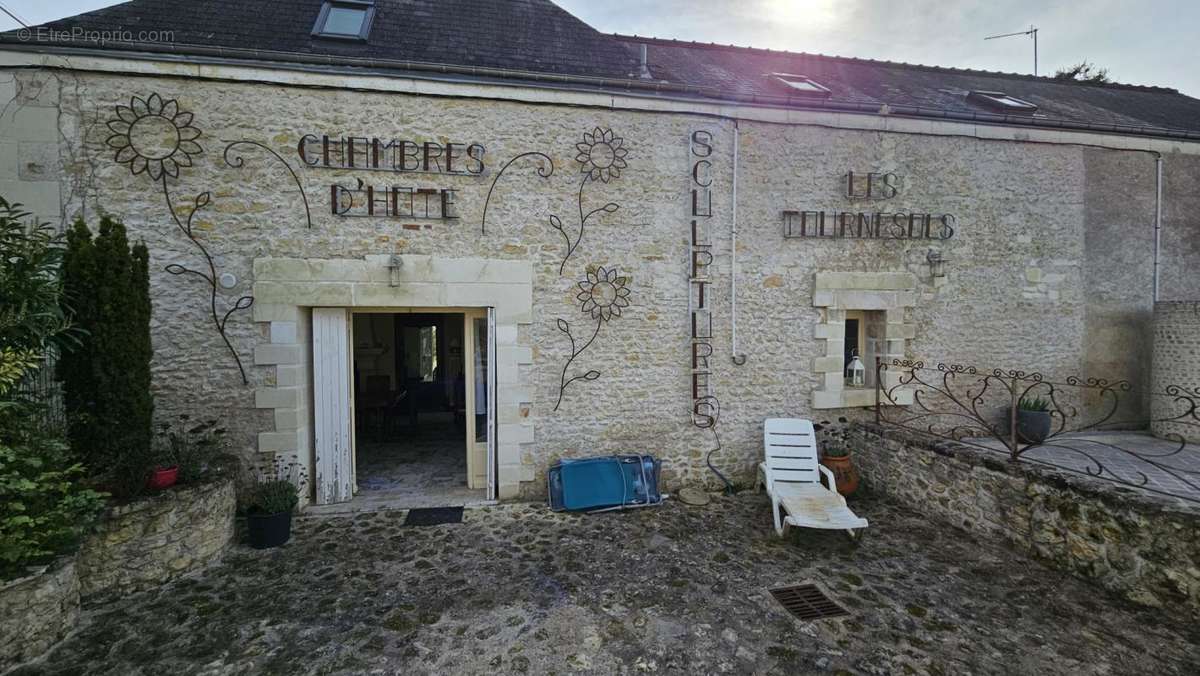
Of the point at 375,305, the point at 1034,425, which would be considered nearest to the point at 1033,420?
the point at 1034,425

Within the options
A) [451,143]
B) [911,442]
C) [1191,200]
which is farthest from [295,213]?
[1191,200]

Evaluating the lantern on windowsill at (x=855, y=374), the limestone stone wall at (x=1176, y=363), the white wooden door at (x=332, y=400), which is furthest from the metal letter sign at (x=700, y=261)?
the limestone stone wall at (x=1176, y=363)

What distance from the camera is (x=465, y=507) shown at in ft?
16.0

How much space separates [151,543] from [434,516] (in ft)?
6.63

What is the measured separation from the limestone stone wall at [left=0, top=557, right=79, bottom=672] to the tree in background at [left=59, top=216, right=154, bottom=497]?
0.71 m

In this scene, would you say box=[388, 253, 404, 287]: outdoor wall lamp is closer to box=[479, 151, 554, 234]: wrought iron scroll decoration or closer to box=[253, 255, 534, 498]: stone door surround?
box=[253, 255, 534, 498]: stone door surround

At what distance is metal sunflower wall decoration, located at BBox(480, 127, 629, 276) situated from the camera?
504cm

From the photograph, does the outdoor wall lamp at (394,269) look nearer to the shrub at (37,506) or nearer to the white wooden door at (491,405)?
the white wooden door at (491,405)

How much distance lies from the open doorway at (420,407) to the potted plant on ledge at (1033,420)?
604 centimetres

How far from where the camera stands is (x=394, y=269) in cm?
470

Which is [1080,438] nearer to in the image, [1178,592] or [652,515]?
[1178,592]

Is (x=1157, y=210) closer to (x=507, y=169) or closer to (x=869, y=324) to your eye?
(x=869, y=324)

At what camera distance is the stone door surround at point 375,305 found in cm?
457

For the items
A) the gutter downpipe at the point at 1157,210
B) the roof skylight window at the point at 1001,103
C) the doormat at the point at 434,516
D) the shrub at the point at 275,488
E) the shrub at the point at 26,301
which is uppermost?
the roof skylight window at the point at 1001,103
